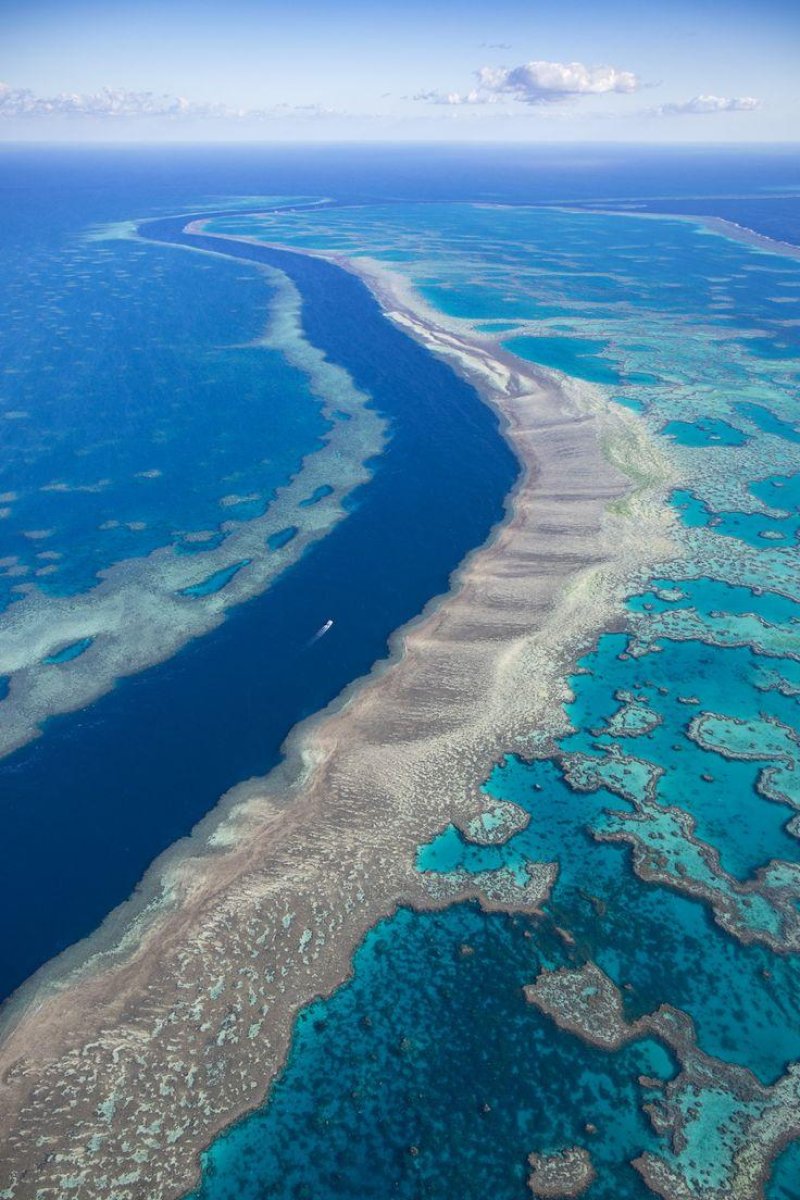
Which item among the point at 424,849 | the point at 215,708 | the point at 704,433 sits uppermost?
the point at 704,433

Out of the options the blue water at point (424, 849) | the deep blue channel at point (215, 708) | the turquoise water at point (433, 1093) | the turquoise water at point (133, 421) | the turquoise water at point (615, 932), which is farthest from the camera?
the turquoise water at point (133, 421)

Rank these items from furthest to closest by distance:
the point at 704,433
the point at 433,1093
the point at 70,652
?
the point at 704,433, the point at 70,652, the point at 433,1093

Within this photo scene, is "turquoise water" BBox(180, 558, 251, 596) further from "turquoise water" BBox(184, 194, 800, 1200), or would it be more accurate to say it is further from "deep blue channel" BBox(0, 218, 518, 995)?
"turquoise water" BBox(184, 194, 800, 1200)

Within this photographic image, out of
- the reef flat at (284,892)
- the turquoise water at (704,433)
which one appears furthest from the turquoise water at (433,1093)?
the turquoise water at (704,433)

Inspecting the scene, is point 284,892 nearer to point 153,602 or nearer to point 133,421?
point 153,602

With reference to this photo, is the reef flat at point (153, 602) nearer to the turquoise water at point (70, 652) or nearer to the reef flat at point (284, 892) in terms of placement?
the turquoise water at point (70, 652)

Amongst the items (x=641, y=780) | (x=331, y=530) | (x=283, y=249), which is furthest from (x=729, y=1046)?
(x=283, y=249)

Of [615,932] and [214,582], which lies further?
[214,582]

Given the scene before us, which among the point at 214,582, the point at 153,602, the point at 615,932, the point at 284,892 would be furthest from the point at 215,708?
the point at 615,932
